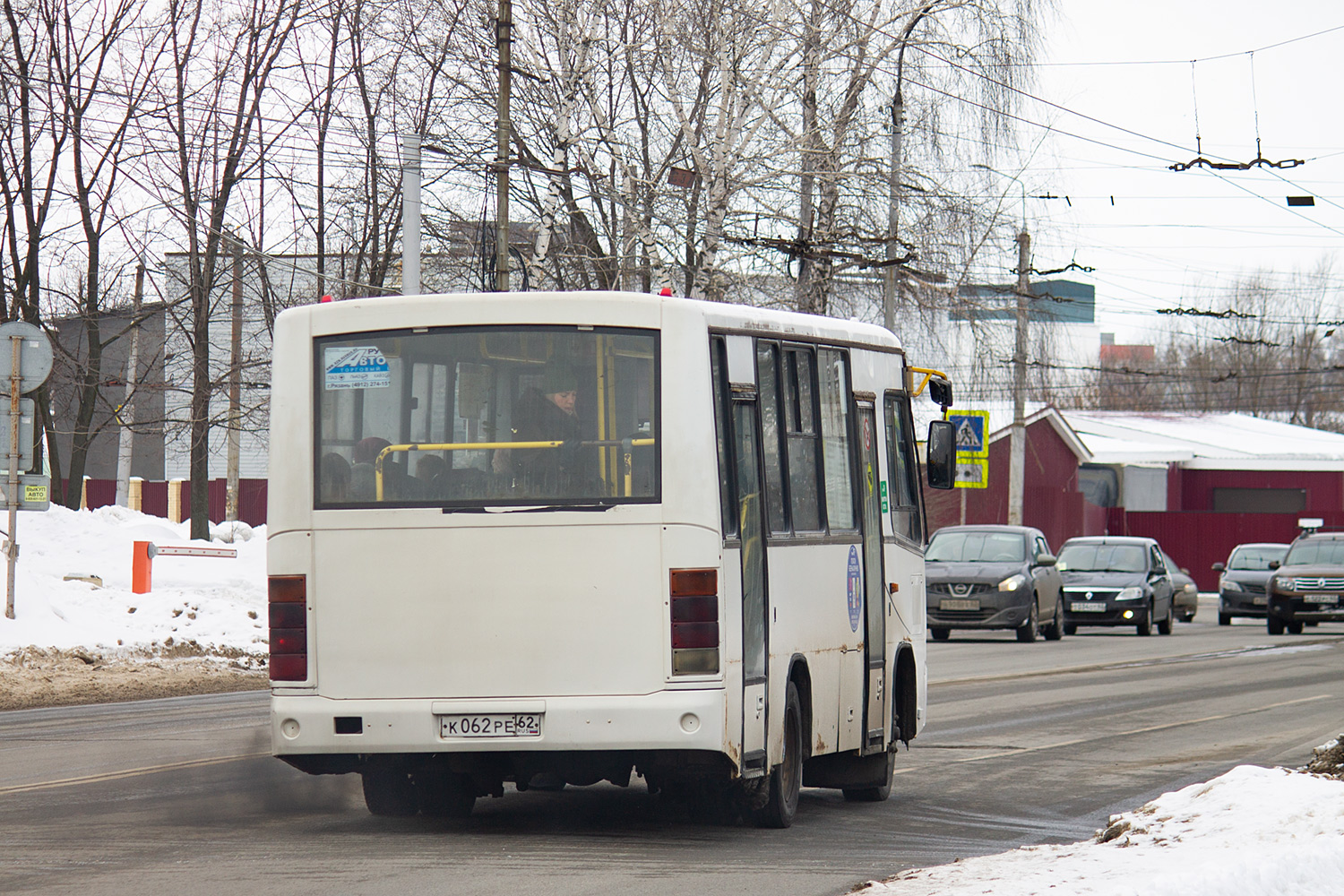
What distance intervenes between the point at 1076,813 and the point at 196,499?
88.4 ft

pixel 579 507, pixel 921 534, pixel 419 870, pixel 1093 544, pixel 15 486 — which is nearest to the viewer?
pixel 419 870

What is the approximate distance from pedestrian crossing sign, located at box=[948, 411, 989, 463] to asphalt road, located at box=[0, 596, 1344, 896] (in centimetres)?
1713

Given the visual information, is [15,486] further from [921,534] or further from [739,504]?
[739,504]

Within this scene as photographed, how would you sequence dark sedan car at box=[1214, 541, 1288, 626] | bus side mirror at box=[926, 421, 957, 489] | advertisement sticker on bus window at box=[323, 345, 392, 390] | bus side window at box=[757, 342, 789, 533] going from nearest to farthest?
advertisement sticker on bus window at box=[323, 345, 392, 390] < bus side window at box=[757, 342, 789, 533] < bus side mirror at box=[926, 421, 957, 489] < dark sedan car at box=[1214, 541, 1288, 626]

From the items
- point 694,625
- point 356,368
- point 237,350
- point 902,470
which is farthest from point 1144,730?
point 237,350

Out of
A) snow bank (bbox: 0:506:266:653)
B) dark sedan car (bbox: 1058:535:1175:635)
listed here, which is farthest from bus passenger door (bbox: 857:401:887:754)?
dark sedan car (bbox: 1058:535:1175:635)

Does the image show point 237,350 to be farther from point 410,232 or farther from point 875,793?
point 875,793

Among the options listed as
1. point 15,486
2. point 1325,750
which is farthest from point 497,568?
point 15,486

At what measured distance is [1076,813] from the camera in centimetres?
958

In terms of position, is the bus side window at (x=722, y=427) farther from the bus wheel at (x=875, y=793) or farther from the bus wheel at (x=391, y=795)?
the bus wheel at (x=875, y=793)

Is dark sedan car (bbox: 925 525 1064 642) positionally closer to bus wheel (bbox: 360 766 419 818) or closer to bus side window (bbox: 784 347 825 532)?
bus side window (bbox: 784 347 825 532)

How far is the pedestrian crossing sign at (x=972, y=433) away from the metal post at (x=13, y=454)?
18.8 meters

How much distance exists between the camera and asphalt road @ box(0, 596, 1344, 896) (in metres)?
7.22

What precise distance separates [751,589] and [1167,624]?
25.4 meters
